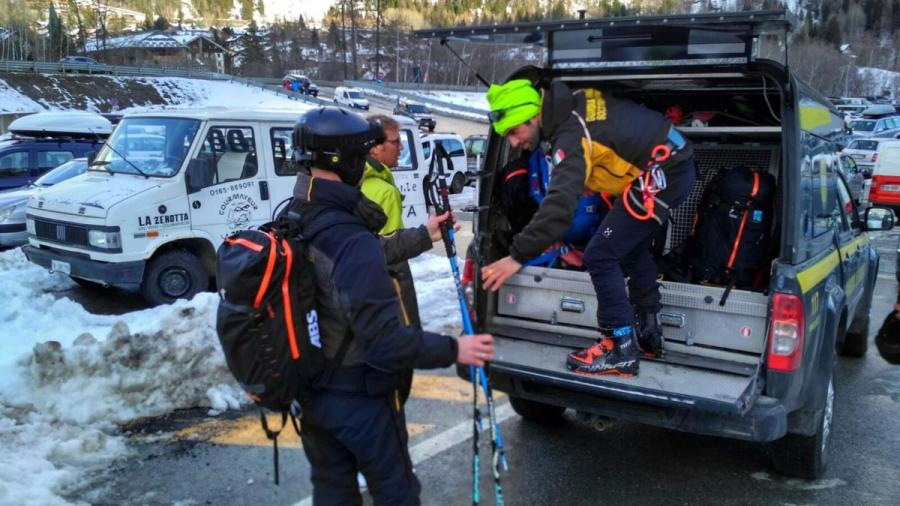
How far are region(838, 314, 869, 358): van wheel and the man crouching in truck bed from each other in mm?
3288

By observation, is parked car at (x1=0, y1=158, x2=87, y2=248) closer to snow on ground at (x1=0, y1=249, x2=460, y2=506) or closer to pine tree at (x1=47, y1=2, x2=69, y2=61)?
snow on ground at (x1=0, y1=249, x2=460, y2=506)

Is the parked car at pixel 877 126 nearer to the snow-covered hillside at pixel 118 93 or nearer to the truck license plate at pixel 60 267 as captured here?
the snow-covered hillside at pixel 118 93

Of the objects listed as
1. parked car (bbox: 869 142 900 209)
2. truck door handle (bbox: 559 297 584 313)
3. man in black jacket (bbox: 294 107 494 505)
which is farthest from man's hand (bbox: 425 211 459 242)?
parked car (bbox: 869 142 900 209)

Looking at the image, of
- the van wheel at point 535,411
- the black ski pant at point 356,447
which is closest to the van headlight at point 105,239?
the van wheel at point 535,411

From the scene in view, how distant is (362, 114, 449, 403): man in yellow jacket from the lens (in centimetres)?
283

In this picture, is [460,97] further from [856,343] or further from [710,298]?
[710,298]

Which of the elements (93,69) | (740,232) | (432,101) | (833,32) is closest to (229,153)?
(740,232)

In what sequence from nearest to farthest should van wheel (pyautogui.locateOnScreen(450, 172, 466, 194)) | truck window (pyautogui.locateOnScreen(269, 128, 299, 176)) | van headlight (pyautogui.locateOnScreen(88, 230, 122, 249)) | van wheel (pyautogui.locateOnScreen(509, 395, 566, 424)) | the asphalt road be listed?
1. the asphalt road
2. van wheel (pyautogui.locateOnScreen(509, 395, 566, 424))
3. van headlight (pyautogui.locateOnScreen(88, 230, 122, 249))
4. truck window (pyautogui.locateOnScreen(269, 128, 299, 176))
5. van wheel (pyautogui.locateOnScreen(450, 172, 466, 194))

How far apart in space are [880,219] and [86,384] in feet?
19.7

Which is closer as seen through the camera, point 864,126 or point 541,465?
point 541,465

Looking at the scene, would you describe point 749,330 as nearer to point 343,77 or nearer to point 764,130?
point 764,130

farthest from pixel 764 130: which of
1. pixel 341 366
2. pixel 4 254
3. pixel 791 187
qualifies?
pixel 4 254

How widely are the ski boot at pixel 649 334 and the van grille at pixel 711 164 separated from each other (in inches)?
50.9

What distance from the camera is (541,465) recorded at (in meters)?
4.38
